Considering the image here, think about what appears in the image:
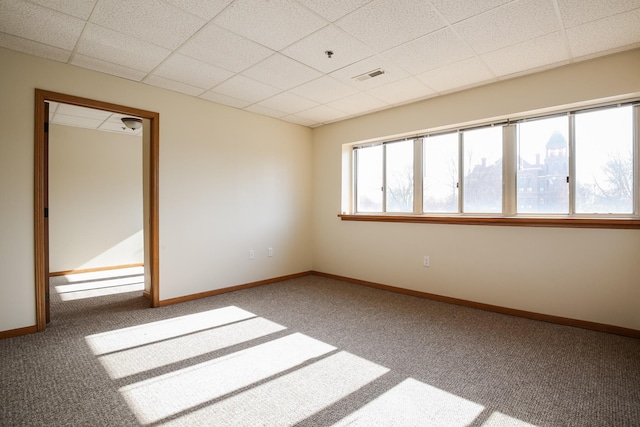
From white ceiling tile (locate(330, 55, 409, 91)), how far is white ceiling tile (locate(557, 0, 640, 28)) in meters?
1.28

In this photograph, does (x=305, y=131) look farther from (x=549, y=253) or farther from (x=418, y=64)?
(x=549, y=253)

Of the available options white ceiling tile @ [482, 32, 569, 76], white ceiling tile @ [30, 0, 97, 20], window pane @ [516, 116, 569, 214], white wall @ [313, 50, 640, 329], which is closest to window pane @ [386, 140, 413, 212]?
white wall @ [313, 50, 640, 329]

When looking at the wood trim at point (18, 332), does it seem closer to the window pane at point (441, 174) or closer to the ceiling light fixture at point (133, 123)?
the ceiling light fixture at point (133, 123)

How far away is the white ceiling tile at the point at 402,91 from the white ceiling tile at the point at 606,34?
1.31 m

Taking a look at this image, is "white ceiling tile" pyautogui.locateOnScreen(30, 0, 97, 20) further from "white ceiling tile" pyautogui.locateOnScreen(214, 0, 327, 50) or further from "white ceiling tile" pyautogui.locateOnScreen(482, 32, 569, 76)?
"white ceiling tile" pyautogui.locateOnScreen(482, 32, 569, 76)

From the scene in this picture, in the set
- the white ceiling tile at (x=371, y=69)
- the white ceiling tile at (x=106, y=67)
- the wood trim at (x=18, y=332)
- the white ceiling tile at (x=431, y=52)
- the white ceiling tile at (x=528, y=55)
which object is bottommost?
the wood trim at (x=18, y=332)

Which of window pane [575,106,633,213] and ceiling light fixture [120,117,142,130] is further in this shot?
ceiling light fixture [120,117,142,130]

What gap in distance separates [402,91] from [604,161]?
204 centimetres

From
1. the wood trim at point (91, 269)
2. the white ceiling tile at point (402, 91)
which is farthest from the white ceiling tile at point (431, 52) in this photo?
the wood trim at point (91, 269)

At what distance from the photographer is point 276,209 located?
16.1 feet

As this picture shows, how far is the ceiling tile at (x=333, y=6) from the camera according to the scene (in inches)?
83.7

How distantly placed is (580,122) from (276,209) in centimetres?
371

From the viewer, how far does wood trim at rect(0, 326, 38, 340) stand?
2738mm

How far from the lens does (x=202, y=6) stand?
2182mm
